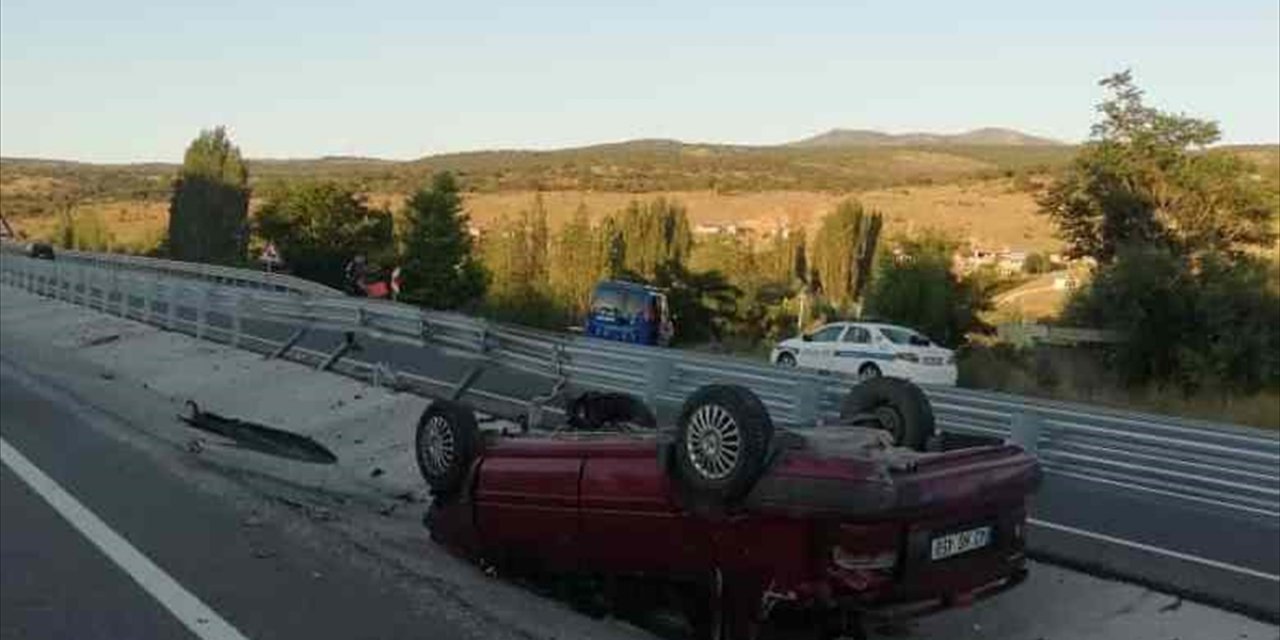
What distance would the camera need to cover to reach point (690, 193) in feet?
418

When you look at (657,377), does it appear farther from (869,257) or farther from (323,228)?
(323,228)

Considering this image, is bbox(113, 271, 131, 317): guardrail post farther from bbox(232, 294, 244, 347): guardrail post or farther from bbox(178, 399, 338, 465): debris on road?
bbox(178, 399, 338, 465): debris on road

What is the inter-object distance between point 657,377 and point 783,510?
262 inches

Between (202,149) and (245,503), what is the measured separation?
105471 millimetres

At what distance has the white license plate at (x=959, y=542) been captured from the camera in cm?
577

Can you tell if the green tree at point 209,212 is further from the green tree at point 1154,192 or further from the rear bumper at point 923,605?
the rear bumper at point 923,605

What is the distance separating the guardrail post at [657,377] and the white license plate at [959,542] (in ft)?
20.4

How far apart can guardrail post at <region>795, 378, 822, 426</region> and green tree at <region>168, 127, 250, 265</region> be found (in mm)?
84185

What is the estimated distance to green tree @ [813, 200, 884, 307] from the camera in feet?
234

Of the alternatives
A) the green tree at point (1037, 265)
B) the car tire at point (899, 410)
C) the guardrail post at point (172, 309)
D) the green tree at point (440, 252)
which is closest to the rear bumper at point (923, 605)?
the car tire at point (899, 410)

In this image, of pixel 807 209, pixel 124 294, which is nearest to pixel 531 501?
pixel 124 294

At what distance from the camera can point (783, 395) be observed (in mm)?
11250

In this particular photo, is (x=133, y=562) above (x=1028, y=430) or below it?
below

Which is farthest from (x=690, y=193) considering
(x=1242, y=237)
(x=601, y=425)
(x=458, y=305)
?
(x=601, y=425)
